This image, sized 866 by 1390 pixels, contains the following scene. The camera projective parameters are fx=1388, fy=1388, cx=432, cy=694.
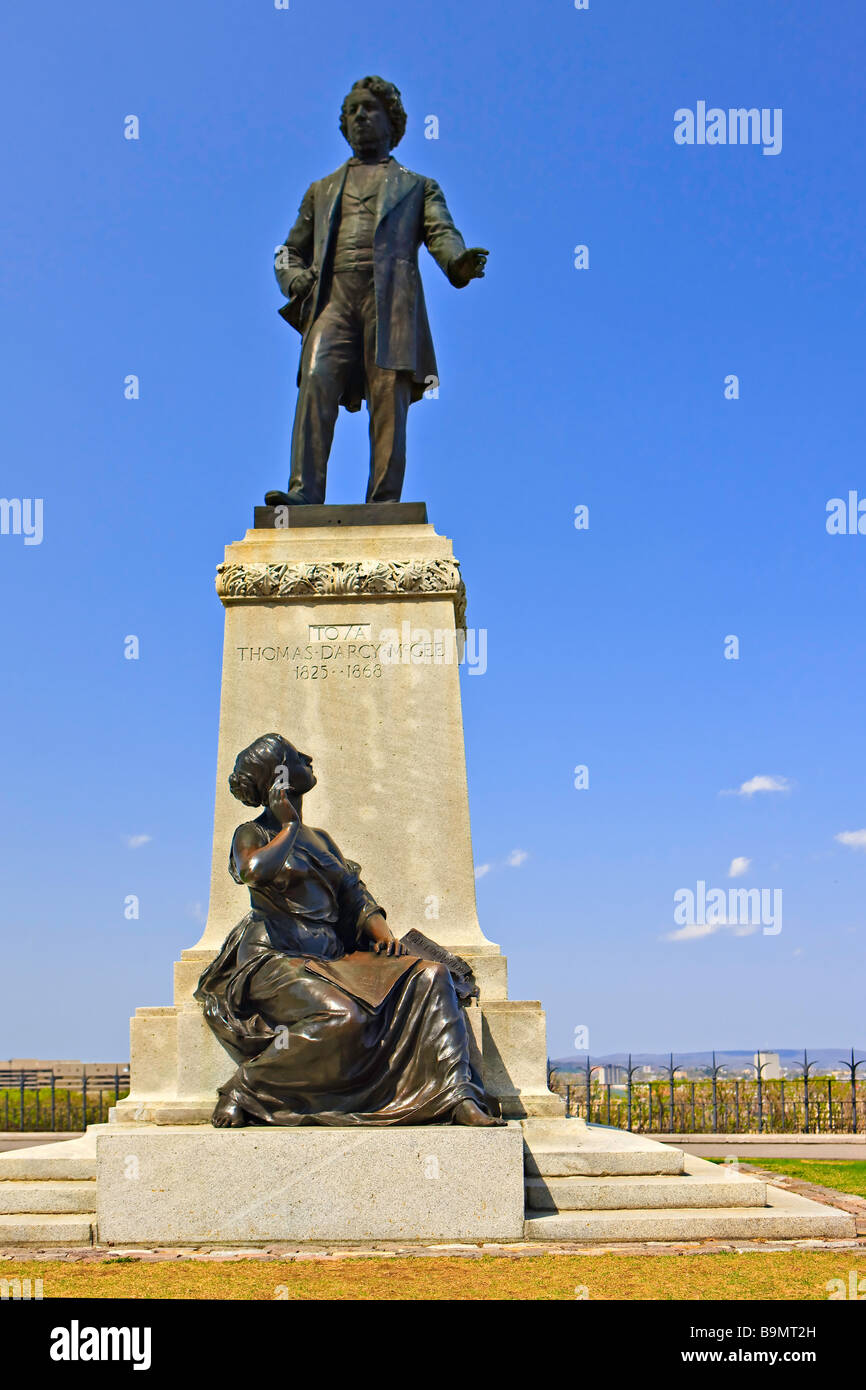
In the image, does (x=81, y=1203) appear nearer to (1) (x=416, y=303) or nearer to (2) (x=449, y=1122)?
(2) (x=449, y=1122)

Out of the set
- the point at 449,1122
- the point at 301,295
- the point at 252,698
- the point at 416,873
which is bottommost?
the point at 449,1122

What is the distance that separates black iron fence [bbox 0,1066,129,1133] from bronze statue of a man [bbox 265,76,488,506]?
941 centimetres

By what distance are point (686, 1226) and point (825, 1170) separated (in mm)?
5594

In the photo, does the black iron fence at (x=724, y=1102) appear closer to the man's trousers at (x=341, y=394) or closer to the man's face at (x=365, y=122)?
the man's trousers at (x=341, y=394)

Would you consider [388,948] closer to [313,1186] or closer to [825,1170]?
[313,1186]

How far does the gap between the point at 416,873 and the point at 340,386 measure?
4.10m

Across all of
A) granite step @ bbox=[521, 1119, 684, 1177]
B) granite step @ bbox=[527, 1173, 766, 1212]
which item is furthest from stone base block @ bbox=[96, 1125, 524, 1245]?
granite step @ bbox=[521, 1119, 684, 1177]

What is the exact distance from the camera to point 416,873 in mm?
9664

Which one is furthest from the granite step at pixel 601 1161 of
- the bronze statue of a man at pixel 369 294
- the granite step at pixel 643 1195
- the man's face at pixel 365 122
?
the man's face at pixel 365 122

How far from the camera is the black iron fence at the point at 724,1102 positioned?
17125mm

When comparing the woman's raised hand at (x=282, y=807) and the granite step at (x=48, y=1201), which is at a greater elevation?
the woman's raised hand at (x=282, y=807)

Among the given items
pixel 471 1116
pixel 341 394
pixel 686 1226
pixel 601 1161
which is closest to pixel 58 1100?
pixel 341 394

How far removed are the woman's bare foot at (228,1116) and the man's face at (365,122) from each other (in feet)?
25.5
